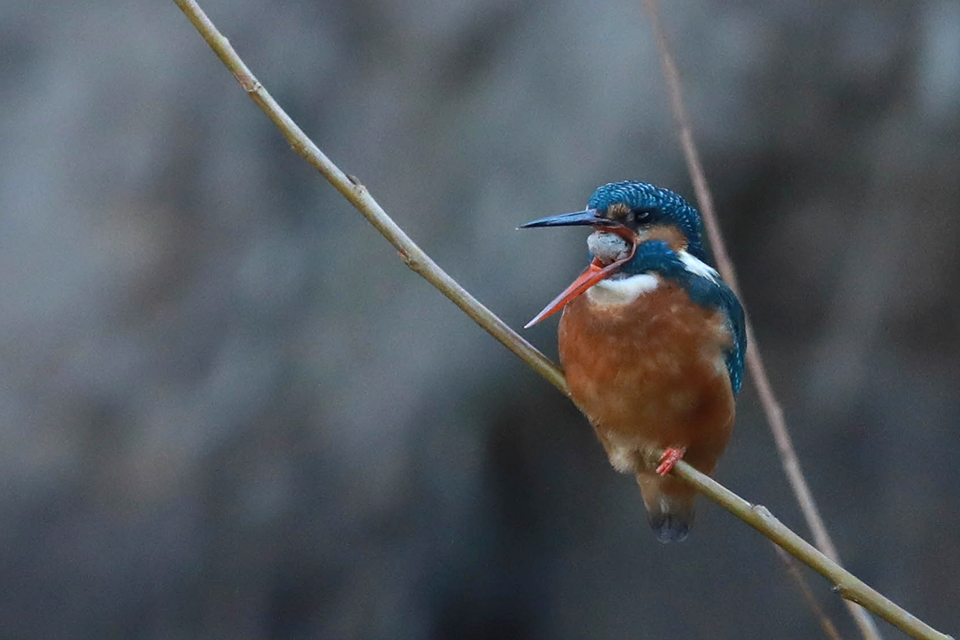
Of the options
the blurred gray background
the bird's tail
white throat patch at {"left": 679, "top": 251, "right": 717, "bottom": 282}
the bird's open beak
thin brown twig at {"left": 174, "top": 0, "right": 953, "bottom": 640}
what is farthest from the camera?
the blurred gray background

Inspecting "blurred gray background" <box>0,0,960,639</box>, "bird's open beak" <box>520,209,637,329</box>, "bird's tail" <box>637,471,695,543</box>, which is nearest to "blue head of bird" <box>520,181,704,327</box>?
"bird's open beak" <box>520,209,637,329</box>

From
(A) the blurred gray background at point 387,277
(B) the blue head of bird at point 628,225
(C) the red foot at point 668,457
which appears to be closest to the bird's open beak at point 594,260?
(B) the blue head of bird at point 628,225

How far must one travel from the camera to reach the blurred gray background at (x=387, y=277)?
96.9 inches

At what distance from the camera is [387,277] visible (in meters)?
2.53

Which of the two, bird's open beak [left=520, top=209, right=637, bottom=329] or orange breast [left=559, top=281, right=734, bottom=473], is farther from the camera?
orange breast [left=559, top=281, right=734, bottom=473]

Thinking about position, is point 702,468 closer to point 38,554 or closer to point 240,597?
point 240,597

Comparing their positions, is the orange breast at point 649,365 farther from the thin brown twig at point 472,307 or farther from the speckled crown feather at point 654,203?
the thin brown twig at point 472,307

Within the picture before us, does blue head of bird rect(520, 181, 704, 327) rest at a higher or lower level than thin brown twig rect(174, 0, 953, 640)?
higher

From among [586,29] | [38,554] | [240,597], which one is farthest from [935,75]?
[38,554]

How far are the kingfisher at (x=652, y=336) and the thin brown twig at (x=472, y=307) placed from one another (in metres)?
0.21

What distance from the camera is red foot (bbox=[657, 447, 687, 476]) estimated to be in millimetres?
1308

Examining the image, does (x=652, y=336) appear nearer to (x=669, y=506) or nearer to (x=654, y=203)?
(x=654, y=203)

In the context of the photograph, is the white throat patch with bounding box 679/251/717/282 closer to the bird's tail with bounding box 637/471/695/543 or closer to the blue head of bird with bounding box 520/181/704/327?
the blue head of bird with bounding box 520/181/704/327

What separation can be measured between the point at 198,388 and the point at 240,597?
0.49 metres
